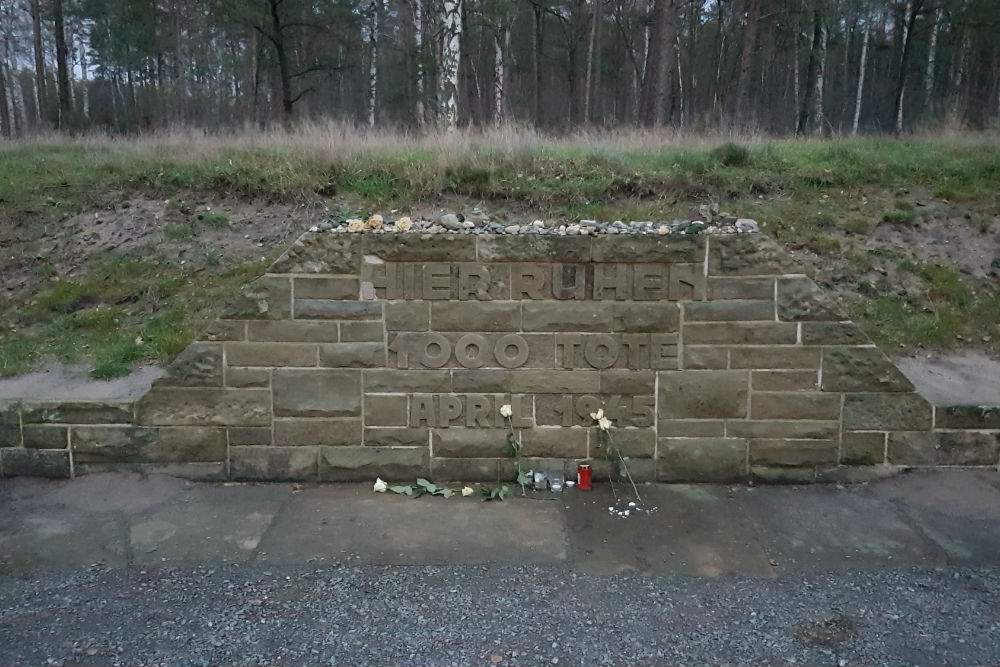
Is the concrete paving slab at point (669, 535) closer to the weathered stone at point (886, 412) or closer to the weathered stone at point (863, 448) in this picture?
the weathered stone at point (863, 448)

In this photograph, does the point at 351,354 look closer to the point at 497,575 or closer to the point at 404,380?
the point at 404,380

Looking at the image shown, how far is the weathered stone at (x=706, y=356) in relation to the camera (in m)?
4.74

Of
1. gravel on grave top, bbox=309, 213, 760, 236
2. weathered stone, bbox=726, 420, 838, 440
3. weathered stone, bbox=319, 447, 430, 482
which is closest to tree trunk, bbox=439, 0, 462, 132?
gravel on grave top, bbox=309, 213, 760, 236

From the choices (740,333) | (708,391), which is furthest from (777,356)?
(708,391)

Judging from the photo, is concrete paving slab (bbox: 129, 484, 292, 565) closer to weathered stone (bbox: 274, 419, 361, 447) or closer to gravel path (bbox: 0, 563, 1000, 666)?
gravel path (bbox: 0, 563, 1000, 666)

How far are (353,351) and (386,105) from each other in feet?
84.9

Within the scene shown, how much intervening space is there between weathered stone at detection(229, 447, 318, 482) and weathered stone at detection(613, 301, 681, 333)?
2.09 metres

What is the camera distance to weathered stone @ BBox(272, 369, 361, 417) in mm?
4797

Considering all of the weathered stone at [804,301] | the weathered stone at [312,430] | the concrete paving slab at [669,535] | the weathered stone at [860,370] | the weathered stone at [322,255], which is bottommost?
the concrete paving slab at [669,535]

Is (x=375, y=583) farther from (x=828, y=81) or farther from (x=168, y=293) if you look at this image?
(x=828, y=81)

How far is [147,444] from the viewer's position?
4.81 m

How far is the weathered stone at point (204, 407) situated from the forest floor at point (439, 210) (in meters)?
1.72

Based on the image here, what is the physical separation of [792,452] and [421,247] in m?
2.63

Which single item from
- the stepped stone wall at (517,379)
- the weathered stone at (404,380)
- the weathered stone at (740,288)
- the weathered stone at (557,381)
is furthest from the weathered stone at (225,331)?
the weathered stone at (740,288)
